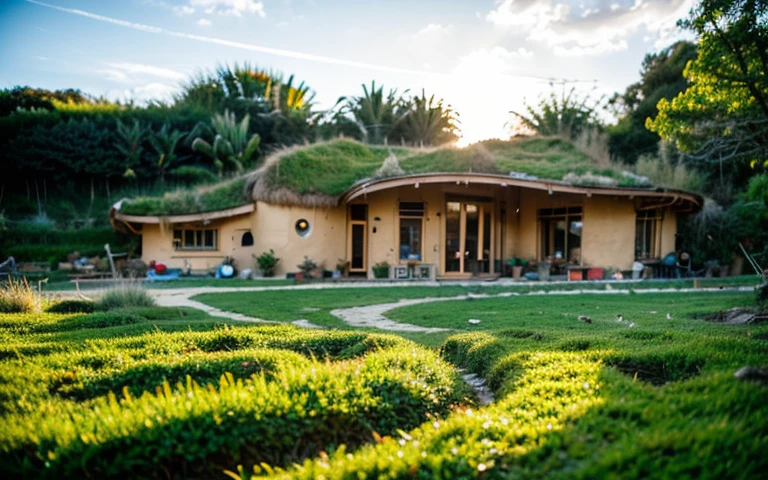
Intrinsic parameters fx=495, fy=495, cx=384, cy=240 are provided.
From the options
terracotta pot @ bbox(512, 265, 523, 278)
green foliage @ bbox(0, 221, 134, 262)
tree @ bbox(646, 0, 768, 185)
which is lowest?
terracotta pot @ bbox(512, 265, 523, 278)

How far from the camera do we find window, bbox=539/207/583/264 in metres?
19.2

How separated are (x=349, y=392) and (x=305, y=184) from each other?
16.6 meters

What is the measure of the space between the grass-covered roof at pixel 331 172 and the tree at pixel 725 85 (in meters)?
8.43

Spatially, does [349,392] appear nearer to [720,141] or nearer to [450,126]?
[720,141]

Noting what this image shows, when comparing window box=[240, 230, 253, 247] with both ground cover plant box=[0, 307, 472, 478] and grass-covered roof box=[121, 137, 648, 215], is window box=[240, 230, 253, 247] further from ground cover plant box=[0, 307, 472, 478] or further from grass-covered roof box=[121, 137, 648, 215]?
ground cover plant box=[0, 307, 472, 478]

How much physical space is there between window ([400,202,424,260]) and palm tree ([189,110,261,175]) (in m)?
11.1

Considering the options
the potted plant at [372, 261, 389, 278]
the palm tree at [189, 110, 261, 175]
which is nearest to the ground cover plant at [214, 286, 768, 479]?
the potted plant at [372, 261, 389, 278]

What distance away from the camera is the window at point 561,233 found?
19.2 metres

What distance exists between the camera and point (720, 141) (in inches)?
386

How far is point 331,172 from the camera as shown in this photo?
2134 centimetres

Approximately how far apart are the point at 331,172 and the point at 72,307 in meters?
12.9

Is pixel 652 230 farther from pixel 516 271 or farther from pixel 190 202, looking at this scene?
pixel 190 202

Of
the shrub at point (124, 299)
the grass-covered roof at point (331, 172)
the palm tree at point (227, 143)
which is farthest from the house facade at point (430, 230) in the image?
the shrub at point (124, 299)

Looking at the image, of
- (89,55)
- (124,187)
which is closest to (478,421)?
(89,55)
